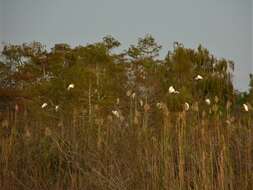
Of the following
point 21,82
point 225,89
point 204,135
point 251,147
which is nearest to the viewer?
point 204,135

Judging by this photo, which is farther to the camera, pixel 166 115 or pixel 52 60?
pixel 52 60

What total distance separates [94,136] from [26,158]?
0.60m

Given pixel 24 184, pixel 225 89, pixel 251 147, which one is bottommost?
pixel 24 184

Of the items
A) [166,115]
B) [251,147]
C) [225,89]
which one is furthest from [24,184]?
[225,89]

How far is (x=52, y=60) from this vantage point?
70.1 ft

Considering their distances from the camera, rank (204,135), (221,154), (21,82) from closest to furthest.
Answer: (221,154)
(204,135)
(21,82)

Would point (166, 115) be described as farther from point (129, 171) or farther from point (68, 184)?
point (68, 184)

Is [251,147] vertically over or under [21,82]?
under

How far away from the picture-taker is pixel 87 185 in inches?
153

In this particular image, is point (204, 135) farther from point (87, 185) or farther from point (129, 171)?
point (87, 185)

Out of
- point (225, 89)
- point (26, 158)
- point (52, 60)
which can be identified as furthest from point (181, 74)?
point (26, 158)

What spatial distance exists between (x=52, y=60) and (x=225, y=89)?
6.78 metres

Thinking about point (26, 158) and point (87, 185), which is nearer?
point (87, 185)

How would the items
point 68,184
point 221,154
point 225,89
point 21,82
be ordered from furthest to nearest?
point 21,82 < point 225,89 < point 68,184 < point 221,154
